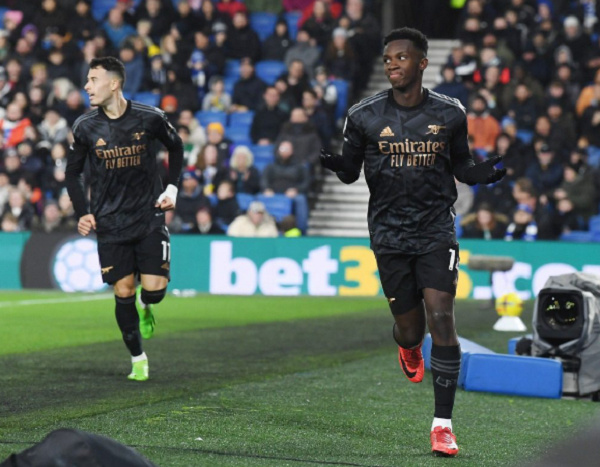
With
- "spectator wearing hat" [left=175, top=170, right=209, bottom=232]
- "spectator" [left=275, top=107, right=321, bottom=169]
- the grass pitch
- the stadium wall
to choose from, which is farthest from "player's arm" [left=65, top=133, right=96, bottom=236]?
"spectator" [left=275, top=107, right=321, bottom=169]

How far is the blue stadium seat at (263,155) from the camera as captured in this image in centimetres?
2200

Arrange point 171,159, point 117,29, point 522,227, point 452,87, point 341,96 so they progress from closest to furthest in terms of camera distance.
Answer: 1. point 171,159
2. point 522,227
3. point 452,87
4. point 341,96
5. point 117,29

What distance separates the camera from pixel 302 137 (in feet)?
69.4

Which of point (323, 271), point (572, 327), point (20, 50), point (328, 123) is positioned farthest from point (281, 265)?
point (572, 327)

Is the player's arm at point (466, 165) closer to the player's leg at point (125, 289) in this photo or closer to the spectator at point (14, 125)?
the player's leg at point (125, 289)

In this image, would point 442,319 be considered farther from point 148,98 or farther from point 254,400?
point 148,98

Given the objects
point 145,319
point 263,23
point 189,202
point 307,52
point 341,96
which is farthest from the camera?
point 263,23

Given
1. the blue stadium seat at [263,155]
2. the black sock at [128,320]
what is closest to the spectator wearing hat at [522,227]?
the blue stadium seat at [263,155]

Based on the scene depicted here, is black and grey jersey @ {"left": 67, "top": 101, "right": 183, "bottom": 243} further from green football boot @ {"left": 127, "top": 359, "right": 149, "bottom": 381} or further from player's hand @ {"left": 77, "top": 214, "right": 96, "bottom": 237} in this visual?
green football boot @ {"left": 127, "top": 359, "right": 149, "bottom": 381}

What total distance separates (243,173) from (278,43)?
13.1ft

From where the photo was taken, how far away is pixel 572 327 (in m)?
8.66

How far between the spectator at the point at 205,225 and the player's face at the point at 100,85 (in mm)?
11070

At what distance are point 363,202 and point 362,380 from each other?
43.1 feet

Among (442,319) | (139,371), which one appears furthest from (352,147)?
(139,371)
